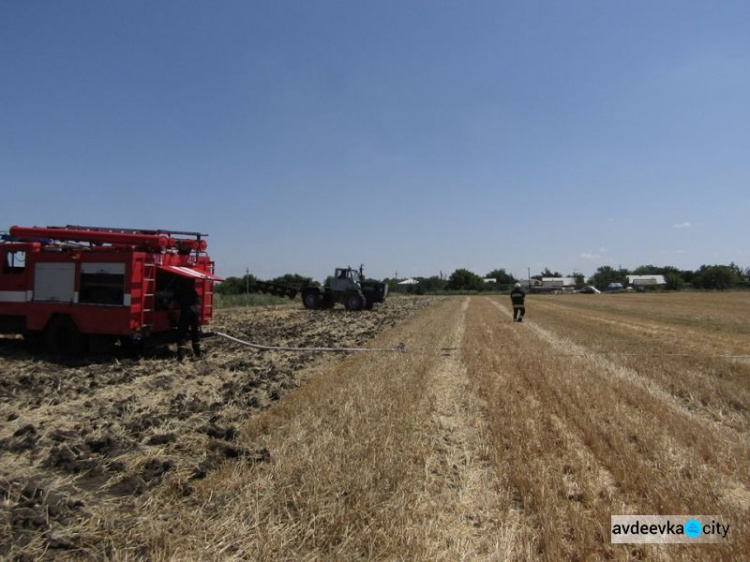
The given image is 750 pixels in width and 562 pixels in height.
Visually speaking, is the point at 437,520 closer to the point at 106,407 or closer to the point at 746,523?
the point at 746,523

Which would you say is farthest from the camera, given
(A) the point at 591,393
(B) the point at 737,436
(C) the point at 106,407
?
(A) the point at 591,393

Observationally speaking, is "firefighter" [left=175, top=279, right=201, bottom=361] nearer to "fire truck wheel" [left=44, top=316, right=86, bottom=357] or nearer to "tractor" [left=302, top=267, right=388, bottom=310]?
"fire truck wheel" [left=44, top=316, right=86, bottom=357]

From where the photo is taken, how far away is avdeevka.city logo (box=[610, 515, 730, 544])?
3.50m

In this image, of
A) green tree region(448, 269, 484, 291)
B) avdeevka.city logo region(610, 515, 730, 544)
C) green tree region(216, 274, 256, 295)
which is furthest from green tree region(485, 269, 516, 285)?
avdeevka.city logo region(610, 515, 730, 544)

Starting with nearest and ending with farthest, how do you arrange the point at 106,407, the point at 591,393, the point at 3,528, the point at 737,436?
1. the point at 3,528
2. the point at 737,436
3. the point at 106,407
4. the point at 591,393

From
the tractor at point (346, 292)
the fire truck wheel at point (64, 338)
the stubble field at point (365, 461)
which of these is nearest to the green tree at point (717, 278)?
the tractor at point (346, 292)

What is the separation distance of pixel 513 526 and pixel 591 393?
4.71 m

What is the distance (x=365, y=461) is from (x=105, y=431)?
3358 mm

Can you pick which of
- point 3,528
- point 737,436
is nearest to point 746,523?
point 737,436

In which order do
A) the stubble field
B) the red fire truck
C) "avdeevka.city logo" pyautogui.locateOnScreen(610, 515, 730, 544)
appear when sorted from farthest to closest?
the red fire truck < "avdeevka.city logo" pyautogui.locateOnScreen(610, 515, 730, 544) < the stubble field

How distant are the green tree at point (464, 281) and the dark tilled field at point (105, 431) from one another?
10192 cm

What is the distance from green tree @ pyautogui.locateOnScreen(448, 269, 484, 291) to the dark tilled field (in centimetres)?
10192

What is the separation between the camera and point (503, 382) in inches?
349

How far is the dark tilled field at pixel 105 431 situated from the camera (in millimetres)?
3723
